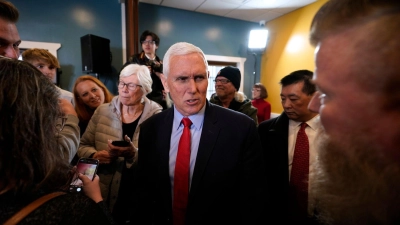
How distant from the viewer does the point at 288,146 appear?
4.65 feet

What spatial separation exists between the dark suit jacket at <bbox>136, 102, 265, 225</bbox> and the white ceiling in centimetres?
410

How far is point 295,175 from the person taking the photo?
4.48 ft

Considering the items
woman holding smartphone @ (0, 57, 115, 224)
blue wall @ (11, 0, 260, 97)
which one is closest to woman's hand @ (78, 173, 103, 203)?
woman holding smartphone @ (0, 57, 115, 224)

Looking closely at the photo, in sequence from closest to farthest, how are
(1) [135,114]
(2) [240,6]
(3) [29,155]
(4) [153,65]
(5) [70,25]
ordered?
(3) [29,155] < (1) [135,114] < (4) [153,65] < (5) [70,25] < (2) [240,6]

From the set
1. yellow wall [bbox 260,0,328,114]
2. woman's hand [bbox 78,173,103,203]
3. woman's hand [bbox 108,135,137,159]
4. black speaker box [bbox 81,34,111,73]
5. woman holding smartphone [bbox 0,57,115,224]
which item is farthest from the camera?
yellow wall [bbox 260,0,328,114]

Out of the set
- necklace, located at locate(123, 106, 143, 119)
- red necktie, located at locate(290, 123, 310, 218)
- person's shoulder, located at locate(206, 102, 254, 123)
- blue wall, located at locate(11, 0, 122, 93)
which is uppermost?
blue wall, located at locate(11, 0, 122, 93)

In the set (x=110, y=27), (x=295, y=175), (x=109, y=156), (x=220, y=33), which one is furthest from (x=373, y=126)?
(x=220, y=33)

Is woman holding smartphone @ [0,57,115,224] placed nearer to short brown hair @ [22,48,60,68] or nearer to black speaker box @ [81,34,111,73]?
short brown hair @ [22,48,60,68]

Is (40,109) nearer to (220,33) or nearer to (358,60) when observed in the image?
(358,60)

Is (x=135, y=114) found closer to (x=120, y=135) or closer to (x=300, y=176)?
(x=120, y=135)

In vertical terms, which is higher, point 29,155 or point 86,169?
point 29,155

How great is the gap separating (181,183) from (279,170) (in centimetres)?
74

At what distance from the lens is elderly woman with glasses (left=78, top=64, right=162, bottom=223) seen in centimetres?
148

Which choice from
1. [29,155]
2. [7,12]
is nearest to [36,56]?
[7,12]
